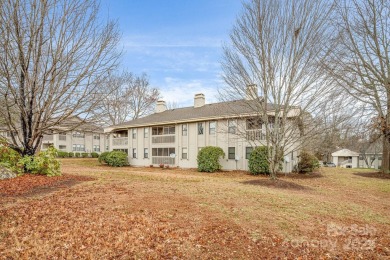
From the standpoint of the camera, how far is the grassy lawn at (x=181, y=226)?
4.64 meters

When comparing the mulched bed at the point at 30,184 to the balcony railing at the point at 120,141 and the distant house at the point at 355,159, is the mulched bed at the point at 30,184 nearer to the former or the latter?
the balcony railing at the point at 120,141

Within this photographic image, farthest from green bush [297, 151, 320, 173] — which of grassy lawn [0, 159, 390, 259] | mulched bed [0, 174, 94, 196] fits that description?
mulched bed [0, 174, 94, 196]

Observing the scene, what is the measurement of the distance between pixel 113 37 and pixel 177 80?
13.3m

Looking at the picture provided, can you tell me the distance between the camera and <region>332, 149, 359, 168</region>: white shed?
59875 mm

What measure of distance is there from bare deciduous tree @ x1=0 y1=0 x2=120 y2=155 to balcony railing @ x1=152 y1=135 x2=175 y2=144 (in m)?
13.9

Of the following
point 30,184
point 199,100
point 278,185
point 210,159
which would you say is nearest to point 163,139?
point 199,100

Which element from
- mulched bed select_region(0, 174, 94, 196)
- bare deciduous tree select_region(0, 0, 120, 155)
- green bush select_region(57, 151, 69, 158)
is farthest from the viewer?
green bush select_region(57, 151, 69, 158)

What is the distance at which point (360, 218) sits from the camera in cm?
731

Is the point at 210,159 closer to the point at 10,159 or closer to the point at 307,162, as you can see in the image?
the point at 307,162

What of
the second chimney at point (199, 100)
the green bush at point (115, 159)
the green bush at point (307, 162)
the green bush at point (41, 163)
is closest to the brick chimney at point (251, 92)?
the green bush at point (307, 162)

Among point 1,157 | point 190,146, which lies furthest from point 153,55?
point 1,157

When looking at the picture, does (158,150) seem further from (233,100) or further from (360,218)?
(360,218)

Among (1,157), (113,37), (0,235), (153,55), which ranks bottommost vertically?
(0,235)

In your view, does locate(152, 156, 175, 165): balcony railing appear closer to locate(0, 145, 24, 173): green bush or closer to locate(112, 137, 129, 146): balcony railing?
locate(112, 137, 129, 146): balcony railing
